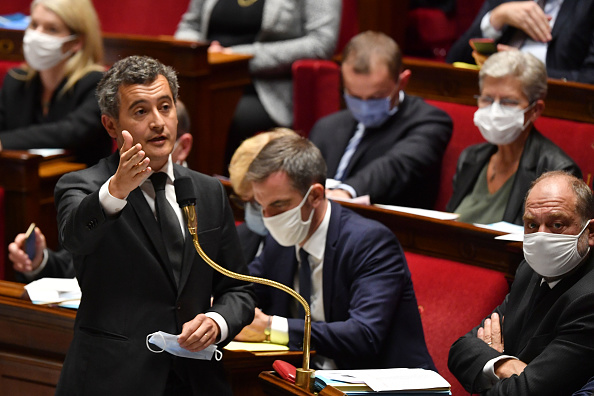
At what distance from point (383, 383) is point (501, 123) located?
0.98 m

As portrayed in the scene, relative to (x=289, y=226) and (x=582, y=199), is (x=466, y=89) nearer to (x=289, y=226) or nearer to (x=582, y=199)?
(x=289, y=226)

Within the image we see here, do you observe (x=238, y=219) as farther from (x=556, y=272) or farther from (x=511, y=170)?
(x=556, y=272)

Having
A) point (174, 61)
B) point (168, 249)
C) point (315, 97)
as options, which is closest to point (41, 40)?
point (174, 61)

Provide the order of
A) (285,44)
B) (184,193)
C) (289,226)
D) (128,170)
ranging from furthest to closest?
(285,44) < (289,226) < (184,193) < (128,170)

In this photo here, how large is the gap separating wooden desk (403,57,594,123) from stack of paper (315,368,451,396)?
1180 mm

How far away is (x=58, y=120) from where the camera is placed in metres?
2.76

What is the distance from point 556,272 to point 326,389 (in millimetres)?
410

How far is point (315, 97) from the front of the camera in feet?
10.1

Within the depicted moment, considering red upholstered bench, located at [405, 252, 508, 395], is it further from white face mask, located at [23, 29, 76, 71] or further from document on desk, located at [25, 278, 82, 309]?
white face mask, located at [23, 29, 76, 71]

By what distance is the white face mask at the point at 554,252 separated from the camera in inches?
57.5

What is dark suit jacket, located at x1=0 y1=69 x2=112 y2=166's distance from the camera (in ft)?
8.79

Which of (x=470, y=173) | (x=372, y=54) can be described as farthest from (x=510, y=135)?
(x=372, y=54)

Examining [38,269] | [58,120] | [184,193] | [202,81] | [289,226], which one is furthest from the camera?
[202,81]

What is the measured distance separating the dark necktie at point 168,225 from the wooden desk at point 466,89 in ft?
4.33
